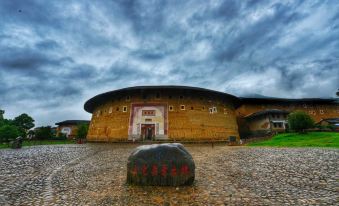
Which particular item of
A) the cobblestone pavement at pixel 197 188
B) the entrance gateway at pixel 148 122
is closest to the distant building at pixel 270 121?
the entrance gateway at pixel 148 122

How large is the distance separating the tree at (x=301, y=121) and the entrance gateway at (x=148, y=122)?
50.1ft

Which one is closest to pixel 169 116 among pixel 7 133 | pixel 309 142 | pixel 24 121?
pixel 309 142

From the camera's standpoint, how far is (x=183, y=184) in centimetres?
547

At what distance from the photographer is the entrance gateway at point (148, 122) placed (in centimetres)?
2570

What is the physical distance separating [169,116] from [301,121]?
1566 cm

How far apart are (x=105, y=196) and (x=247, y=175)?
14.9 feet

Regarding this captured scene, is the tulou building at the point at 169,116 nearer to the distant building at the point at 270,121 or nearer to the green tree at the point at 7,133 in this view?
the distant building at the point at 270,121

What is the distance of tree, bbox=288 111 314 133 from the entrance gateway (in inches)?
601

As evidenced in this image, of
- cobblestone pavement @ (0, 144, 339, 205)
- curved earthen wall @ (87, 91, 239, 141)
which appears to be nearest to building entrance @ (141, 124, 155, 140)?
curved earthen wall @ (87, 91, 239, 141)

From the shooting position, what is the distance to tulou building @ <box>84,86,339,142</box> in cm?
2594

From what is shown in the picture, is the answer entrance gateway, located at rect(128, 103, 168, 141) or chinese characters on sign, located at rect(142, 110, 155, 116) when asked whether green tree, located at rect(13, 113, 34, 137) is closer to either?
entrance gateway, located at rect(128, 103, 168, 141)

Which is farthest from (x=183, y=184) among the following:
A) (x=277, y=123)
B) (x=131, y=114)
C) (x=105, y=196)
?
(x=277, y=123)

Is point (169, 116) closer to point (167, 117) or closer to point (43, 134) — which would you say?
point (167, 117)

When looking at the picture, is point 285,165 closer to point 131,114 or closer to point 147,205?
point 147,205
